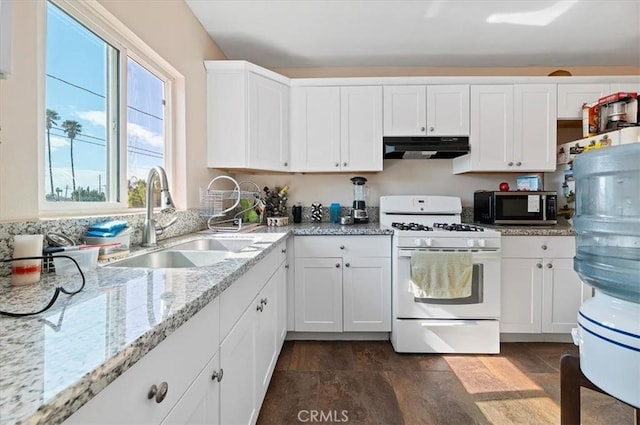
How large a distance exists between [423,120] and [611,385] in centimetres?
240

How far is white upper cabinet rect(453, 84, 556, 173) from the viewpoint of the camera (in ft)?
8.69

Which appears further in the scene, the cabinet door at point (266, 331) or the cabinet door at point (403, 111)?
the cabinet door at point (403, 111)

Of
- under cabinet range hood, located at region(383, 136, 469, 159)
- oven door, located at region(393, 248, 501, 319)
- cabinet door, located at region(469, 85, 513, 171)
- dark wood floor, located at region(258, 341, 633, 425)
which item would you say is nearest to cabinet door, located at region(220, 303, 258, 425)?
dark wood floor, located at region(258, 341, 633, 425)

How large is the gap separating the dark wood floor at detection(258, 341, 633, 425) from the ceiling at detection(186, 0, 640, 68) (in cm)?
247

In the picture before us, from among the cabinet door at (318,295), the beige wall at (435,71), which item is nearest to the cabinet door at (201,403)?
the cabinet door at (318,295)

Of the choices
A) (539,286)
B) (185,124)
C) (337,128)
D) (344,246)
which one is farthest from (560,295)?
(185,124)

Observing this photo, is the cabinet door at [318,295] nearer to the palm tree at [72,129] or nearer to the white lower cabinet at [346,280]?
the white lower cabinet at [346,280]

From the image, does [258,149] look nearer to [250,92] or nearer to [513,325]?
[250,92]

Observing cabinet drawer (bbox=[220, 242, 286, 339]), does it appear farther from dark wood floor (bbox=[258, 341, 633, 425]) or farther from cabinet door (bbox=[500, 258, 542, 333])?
cabinet door (bbox=[500, 258, 542, 333])

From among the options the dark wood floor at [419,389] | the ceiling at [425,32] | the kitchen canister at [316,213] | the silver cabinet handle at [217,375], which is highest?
the ceiling at [425,32]

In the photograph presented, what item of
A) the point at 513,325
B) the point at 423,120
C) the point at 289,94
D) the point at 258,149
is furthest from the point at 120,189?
the point at 513,325

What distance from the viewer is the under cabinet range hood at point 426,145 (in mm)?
2605

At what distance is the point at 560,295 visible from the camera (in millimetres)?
2342

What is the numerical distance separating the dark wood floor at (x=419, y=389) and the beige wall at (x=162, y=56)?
4.68 feet
